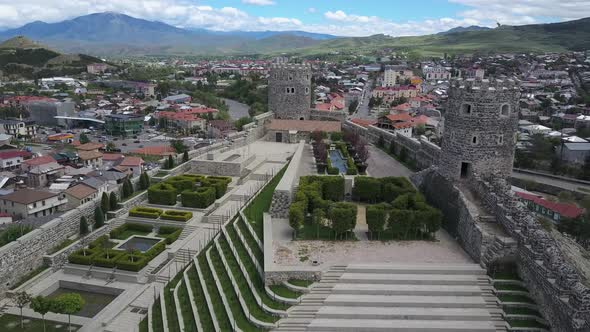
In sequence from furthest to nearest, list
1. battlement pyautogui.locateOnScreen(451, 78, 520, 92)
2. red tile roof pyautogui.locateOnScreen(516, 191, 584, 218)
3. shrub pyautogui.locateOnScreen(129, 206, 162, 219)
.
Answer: red tile roof pyautogui.locateOnScreen(516, 191, 584, 218) → shrub pyautogui.locateOnScreen(129, 206, 162, 219) → battlement pyautogui.locateOnScreen(451, 78, 520, 92)

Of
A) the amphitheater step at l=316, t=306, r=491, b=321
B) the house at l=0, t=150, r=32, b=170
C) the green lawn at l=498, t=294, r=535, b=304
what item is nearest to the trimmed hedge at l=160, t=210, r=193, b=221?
the amphitheater step at l=316, t=306, r=491, b=321

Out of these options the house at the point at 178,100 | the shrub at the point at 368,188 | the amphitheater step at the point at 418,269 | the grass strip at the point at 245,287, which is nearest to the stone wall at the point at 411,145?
the shrub at the point at 368,188

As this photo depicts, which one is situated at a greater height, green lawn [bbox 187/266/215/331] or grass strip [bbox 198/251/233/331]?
grass strip [bbox 198/251/233/331]

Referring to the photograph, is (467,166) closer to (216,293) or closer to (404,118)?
(216,293)

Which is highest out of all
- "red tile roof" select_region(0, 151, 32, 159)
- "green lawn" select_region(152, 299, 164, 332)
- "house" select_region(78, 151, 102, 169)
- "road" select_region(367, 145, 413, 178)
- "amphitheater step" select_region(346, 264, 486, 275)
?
"road" select_region(367, 145, 413, 178)

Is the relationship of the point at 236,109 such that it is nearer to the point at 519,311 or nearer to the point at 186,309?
the point at 186,309

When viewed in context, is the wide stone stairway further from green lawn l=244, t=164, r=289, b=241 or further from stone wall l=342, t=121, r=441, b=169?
stone wall l=342, t=121, r=441, b=169

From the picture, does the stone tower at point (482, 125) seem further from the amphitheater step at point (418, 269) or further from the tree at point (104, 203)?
the tree at point (104, 203)

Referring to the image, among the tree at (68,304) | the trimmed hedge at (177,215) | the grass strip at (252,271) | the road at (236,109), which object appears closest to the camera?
the grass strip at (252,271)
